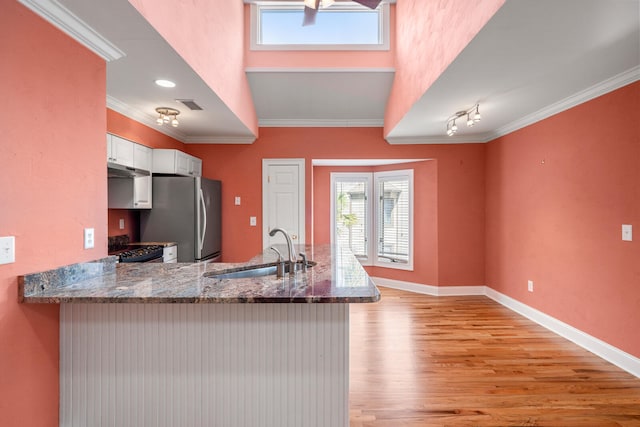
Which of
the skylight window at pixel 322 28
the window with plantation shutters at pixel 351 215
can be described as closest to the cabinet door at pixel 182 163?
the skylight window at pixel 322 28

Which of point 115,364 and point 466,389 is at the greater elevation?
point 115,364

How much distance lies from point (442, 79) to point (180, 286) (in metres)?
2.41

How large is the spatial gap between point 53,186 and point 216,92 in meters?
1.62

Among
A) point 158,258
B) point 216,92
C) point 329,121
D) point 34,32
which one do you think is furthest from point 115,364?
point 329,121

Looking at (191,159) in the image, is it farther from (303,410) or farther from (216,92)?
(303,410)

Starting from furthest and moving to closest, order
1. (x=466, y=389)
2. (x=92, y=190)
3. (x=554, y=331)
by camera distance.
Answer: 1. (x=554, y=331)
2. (x=466, y=389)
3. (x=92, y=190)

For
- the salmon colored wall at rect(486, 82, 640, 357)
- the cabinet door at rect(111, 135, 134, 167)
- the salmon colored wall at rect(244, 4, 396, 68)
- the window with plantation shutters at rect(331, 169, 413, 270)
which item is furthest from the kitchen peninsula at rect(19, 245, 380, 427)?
the window with plantation shutters at rect(331, 169, 413, 270)

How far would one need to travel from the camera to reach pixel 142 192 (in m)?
3.32

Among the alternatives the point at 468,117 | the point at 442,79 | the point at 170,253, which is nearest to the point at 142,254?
the point at 170,253

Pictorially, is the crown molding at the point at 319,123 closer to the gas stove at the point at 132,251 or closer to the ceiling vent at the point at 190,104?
the ceiling vent at the point at 190,104

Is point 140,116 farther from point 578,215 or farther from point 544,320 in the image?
point 544,320

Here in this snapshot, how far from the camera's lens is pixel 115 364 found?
1.44 meters

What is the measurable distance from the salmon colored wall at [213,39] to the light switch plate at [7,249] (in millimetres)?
1257

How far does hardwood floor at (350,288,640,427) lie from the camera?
6.24ft
